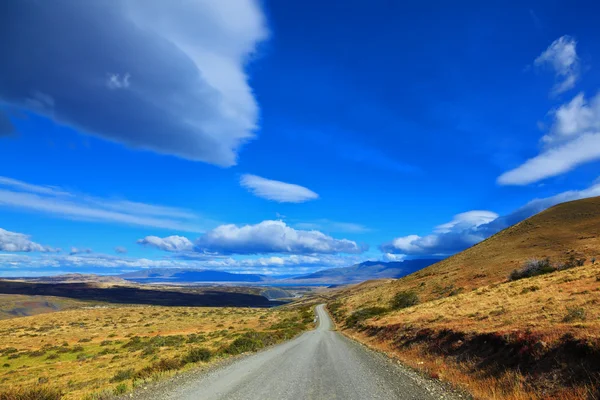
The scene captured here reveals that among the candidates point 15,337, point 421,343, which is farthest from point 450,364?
point 15,337

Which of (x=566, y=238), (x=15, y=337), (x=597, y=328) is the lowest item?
(x=15, y=337)

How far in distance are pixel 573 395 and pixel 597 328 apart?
4.52 m

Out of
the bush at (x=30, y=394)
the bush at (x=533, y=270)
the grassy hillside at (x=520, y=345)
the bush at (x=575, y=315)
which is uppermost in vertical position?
the bush at (x=533, y=270)

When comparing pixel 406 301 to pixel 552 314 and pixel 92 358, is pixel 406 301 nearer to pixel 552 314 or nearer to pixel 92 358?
pixel 552 314

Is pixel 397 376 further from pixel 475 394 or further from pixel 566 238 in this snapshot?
pixel 566 238

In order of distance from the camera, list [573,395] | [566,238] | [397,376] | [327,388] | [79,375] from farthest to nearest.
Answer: [566,238]
[79,375]
[397,376]
[327,388]
[573,395]

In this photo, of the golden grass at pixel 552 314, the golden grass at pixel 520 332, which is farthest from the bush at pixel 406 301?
the golden grass at pixel 520 332

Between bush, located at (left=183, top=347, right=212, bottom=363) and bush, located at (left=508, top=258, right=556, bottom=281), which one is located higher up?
bush, located at (left=508, top=258, right=556, bottom=281)

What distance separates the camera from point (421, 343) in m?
23.1

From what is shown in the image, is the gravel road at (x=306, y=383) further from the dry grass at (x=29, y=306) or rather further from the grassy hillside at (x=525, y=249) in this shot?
the dry grass at (x=29, y=306)

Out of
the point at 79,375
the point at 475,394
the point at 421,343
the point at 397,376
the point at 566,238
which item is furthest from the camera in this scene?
the point at 566,238

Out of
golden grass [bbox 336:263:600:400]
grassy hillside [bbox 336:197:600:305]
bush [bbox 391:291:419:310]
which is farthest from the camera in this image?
grassy hillside [bbox 336:197:600:305]

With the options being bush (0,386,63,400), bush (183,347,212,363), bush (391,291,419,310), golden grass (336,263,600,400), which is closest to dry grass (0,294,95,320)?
bush (391,291,419,310)

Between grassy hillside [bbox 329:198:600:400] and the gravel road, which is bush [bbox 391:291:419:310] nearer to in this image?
grassy hillside [bbox 329:198:600:400]
